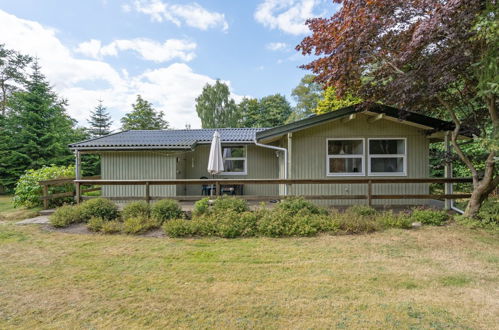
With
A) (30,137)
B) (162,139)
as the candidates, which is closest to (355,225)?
(162,139)

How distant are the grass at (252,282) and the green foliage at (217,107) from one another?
26.2 meters

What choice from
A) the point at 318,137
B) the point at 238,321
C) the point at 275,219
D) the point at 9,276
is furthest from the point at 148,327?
the point at 318,137

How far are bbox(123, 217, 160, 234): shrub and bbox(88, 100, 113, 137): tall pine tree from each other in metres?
24.0

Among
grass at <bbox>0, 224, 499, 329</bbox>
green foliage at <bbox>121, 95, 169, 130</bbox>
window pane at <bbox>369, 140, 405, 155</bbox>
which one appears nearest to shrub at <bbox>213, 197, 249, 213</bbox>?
grass at <bbox>0, 224, 499, 329</bbox>

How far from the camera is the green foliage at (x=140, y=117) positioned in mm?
26828

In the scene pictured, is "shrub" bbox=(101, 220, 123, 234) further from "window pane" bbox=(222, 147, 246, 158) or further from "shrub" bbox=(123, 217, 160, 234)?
"window pane" bbox=(222, 147, 246, 158)

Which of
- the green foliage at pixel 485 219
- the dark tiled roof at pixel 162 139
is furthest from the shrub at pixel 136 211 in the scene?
the green foliage at pixel 485 219

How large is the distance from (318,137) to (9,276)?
312 inches

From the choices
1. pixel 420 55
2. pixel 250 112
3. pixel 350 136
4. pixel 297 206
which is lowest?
pixel 297 206

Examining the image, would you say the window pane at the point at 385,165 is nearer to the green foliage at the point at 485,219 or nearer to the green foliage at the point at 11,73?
the green foliage at the point at 485,219

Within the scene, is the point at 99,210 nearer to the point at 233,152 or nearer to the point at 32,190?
the point at 32,190

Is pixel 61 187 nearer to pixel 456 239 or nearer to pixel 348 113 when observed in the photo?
pixel 348 113

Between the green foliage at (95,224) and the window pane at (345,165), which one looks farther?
the window pane at (345,165)

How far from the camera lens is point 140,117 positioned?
27047 millimetres
